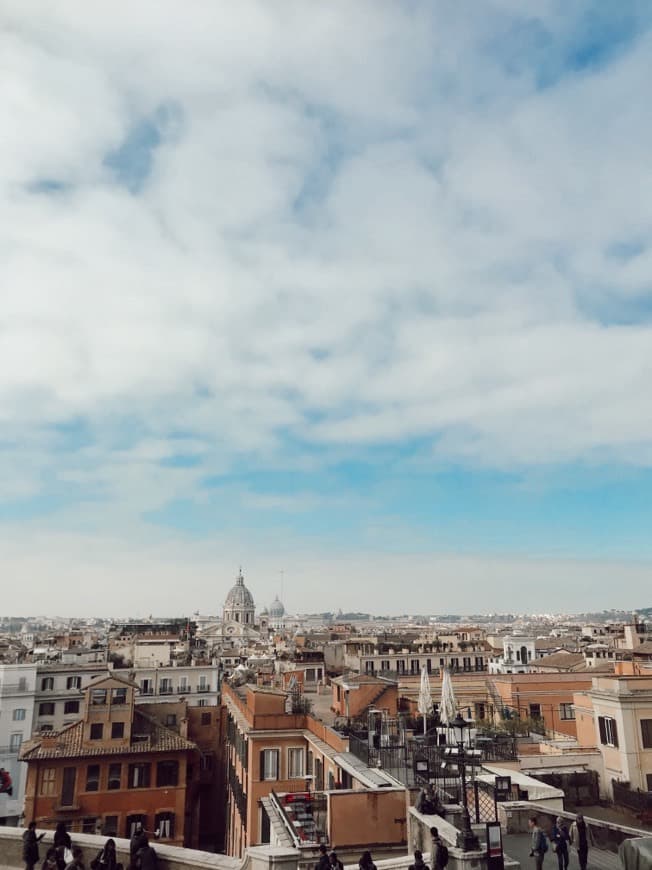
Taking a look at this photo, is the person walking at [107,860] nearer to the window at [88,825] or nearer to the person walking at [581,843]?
the person walking at [581,843]

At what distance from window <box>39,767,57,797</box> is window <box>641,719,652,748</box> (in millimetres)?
33264

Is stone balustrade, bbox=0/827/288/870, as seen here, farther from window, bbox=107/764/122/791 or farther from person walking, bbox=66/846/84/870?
window, bbox=107/764/122/791

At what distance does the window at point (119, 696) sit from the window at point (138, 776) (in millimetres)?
3859

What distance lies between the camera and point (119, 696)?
46.1 meters

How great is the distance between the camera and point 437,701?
172ft

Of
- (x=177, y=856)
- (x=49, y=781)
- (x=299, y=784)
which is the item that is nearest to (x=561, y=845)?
(x=177, y=856)

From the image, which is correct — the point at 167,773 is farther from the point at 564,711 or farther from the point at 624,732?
the point at 564,711

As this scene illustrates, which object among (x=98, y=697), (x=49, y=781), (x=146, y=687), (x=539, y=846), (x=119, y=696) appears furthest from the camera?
(x=146, y=687)

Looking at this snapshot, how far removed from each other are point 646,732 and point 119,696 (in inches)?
1234

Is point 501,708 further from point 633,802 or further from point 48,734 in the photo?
point 48,734

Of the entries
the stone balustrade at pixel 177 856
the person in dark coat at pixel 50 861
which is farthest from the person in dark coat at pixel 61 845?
the stone balustrade at pixel 177 856

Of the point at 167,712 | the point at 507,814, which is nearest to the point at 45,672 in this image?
the point at 167,712

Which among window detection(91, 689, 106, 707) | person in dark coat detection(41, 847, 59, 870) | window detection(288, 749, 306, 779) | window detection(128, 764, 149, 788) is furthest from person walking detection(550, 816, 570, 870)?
window detection(91, 689, 106, 707)

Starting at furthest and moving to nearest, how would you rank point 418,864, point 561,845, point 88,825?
point 88,825, point 561,845, point 418,864
